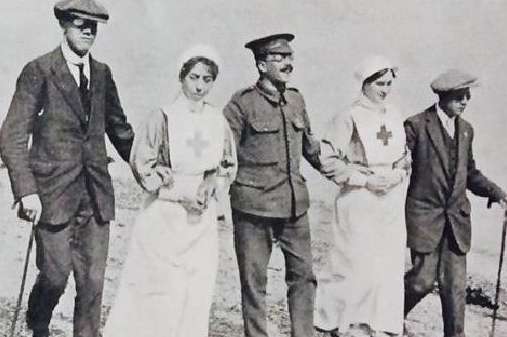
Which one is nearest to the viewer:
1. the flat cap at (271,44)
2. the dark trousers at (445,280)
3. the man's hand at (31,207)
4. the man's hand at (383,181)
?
the man's hand at (31,207)

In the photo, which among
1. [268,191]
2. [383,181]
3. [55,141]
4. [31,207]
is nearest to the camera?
[31,207]

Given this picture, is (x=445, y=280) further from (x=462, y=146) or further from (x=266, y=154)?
(x=266, y=154)

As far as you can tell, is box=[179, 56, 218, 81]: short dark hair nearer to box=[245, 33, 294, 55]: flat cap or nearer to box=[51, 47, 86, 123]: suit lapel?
box=[245, 33, 294, 55]: flat cap

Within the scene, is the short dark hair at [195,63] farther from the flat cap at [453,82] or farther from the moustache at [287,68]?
the flat cap at [453,82]

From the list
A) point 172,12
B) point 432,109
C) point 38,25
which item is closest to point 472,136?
point 432,109

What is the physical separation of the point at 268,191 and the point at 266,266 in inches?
14.6

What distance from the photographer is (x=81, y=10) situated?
4.82 metres

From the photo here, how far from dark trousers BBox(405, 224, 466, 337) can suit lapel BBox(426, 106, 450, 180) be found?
346mm

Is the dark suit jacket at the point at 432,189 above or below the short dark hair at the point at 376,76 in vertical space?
below

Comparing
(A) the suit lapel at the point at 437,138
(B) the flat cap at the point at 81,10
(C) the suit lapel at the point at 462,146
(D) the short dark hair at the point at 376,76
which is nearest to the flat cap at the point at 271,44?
(D) the short dark hair at the point at 376,76

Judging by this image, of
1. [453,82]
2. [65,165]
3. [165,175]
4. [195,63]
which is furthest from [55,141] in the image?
[453,82]

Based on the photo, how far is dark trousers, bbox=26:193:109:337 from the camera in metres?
4.69

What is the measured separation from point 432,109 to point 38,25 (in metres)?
2.09

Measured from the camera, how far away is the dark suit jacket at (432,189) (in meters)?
5.32
